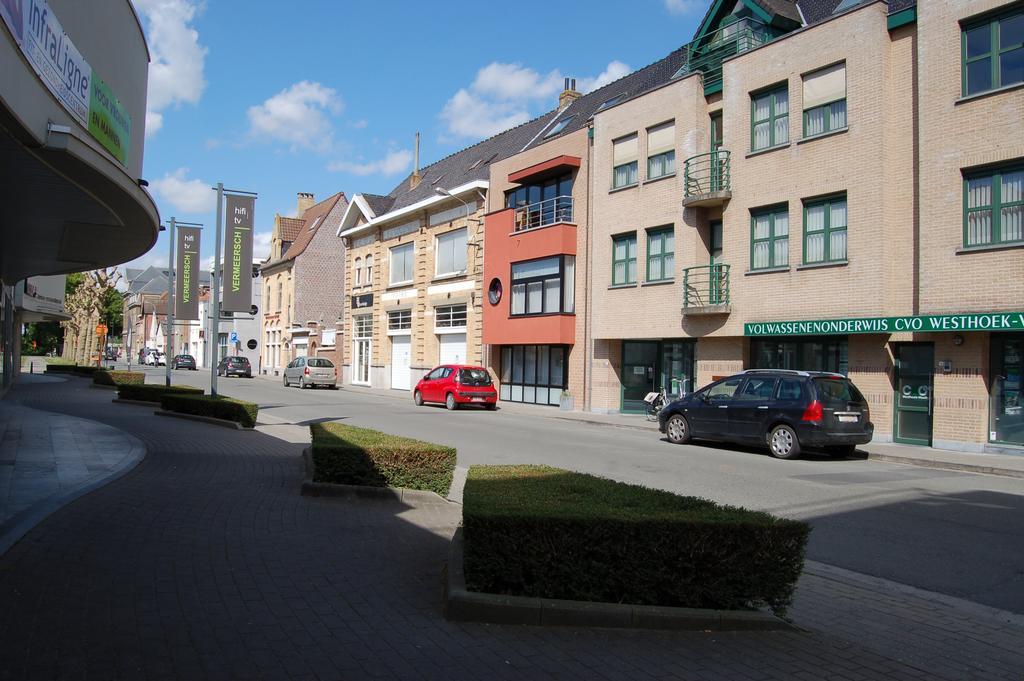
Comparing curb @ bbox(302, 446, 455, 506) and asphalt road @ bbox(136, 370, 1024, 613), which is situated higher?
curb @ bbox(302, 446, 455, 506)

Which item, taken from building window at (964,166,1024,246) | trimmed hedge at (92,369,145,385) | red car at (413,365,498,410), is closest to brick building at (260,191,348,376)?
trimmed hedge at (92,369,145,385)

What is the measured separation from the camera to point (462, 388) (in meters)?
27.1

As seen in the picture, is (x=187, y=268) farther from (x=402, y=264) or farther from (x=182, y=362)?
(x=182, y=362)

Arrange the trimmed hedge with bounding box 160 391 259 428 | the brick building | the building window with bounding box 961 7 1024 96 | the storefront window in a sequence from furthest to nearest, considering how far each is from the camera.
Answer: the brick building
the trimmed hedge with bounding box 160 391 259 428
the building window with bounding box 961 7 1024 96
the storefront window

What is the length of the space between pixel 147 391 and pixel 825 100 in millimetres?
19684

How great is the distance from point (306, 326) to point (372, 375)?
13199 millimetres

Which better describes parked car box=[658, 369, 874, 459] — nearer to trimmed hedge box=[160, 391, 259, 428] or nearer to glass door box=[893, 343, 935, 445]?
glass door box=[893, 343, 935, 445]

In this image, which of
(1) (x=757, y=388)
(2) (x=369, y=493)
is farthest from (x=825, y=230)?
(2) (x=369, y=493)

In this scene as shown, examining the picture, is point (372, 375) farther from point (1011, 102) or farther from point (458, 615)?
point (458, 615)

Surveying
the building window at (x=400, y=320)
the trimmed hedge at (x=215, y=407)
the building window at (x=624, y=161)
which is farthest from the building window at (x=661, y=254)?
the building window at (x=400, y=320)

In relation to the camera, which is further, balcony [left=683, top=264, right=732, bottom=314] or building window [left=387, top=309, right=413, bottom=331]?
building window [left=387, top=309, right=413, bottom=331]

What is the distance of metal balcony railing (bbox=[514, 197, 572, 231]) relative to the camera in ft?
92.0

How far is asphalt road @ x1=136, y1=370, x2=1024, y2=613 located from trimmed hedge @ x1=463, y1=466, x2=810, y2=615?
2227 millimetres

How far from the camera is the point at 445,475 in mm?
9266
